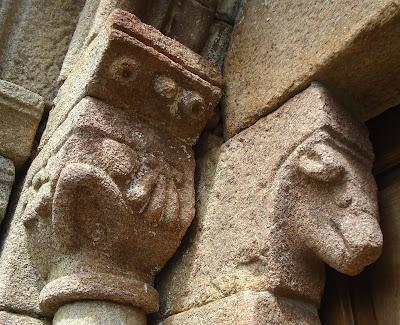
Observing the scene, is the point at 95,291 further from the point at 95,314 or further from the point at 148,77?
the point at 148,77

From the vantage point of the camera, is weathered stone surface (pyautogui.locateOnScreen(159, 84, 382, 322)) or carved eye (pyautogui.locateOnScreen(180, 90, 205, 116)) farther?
carved eye (pyautogui.locateOnScreen(180, 90, 205, 116))

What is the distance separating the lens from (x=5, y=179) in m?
1.60

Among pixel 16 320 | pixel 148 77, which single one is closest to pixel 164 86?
pixel 148 77

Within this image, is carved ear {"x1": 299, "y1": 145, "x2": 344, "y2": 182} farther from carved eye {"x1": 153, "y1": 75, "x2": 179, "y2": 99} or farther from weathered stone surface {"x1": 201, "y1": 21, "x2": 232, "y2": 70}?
weathered stone surface {"x1": 201, "y1": 21, "x2": 232, "y2": 70}

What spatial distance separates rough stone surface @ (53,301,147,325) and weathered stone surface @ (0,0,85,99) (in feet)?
2.54

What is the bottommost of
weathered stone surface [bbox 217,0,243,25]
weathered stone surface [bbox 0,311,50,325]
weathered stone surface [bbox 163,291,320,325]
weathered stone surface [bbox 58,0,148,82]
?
weathered stone surface [bbox 0,311,50,325]

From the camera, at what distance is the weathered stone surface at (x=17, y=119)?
162cm

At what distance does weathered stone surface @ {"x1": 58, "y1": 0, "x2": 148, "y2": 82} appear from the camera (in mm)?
1508

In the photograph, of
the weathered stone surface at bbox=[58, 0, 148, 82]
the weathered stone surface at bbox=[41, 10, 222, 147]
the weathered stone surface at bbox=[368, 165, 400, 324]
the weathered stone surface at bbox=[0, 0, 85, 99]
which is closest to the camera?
the weathered stone surface at bbox=[368, 165, 400, 324]

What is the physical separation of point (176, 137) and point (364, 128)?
19.5 inches

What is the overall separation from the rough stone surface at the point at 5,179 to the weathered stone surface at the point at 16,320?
35cm

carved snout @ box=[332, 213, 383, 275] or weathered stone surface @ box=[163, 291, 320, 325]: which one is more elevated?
carved snout @ box=[332, 213, 383, 275]

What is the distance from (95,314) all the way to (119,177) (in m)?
0.32

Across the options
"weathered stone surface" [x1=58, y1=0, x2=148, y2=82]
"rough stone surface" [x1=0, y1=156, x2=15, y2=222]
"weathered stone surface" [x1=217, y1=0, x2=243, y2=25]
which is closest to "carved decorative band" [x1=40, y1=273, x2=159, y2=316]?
"rough stone surface" [x1=0, y1=156, x2=15, y2=222]
